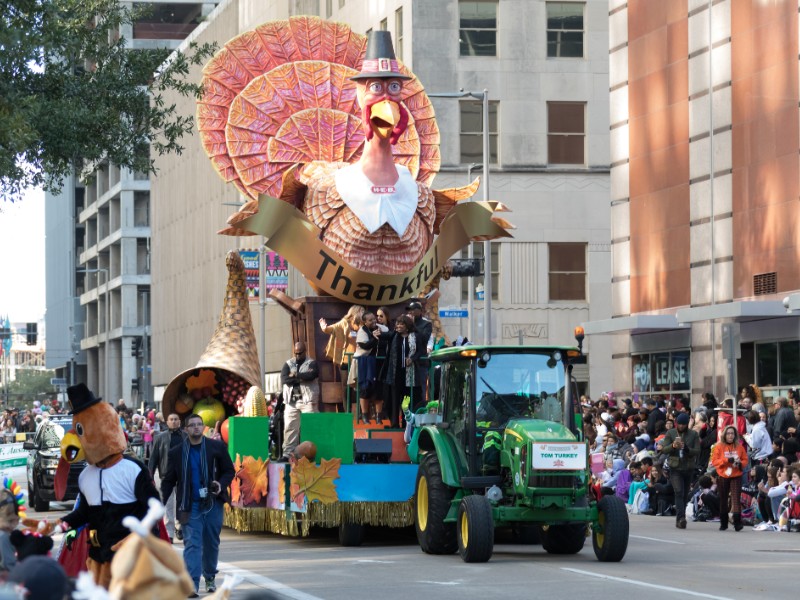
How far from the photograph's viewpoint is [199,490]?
1412 cm

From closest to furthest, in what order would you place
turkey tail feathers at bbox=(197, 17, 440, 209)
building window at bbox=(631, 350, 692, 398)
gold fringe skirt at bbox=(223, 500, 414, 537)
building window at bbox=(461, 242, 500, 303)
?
gold fringe skirt at bbox=(223, 500, 414, 537) → turkey tail feathers at bbox=(197, 17, 440, 209) → building window at bbox=(631, 350, 692, 398) → building window at bbox=(461, 242, 500, 303)

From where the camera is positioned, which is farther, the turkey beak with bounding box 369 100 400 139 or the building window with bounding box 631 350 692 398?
the building window with bounding box 631 350 692 398

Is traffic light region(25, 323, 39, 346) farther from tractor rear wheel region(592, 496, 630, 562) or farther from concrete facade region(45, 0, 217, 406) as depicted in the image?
tractor rear wheel region(592, 496, 630, 562)

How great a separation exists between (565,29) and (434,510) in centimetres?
3809

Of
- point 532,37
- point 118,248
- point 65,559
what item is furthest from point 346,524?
point 118,248

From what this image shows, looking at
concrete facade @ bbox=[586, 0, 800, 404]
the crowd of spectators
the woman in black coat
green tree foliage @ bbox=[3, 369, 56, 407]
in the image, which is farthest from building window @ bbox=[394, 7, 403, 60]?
green tree foliage @ bbox=[3, 369, 56, 407]

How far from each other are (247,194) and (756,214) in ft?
46.5

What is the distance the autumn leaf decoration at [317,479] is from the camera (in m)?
19.1

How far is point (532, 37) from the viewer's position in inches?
2099

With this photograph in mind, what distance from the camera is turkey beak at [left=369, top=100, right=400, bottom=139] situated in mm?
20375

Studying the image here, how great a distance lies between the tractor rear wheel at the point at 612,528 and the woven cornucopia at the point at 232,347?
7080 mm

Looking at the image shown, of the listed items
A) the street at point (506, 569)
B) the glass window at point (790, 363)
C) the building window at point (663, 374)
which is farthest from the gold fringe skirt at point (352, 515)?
the building window at point (663, 374)

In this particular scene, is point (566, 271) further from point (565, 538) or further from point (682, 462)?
point (565, 538)

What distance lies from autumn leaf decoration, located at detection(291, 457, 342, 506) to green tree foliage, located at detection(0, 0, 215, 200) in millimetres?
4376
